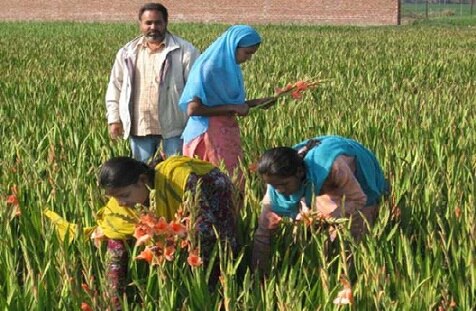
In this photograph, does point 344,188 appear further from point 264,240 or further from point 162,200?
point 162,200

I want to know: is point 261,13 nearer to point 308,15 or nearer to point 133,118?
point 308,15

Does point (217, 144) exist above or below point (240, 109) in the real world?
below

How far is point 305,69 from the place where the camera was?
10.2 m

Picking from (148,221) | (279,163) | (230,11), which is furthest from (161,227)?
(230,11)

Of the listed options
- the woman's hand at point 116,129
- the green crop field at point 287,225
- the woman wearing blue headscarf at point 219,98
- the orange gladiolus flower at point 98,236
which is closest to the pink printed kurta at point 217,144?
the woman wearing blue headscarf at point 219,98

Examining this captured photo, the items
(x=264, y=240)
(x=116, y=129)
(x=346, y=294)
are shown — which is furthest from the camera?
(x=116, y=129)

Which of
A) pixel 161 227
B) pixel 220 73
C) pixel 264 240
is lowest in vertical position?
pixel 264 240

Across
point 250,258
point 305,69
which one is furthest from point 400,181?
point 305,69

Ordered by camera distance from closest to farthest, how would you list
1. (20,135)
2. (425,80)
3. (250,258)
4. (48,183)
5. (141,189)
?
(141,189), (250,258), (48,183), (20,135), (425,80)

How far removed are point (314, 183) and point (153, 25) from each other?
1.36 meters

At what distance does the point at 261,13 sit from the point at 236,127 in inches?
1122

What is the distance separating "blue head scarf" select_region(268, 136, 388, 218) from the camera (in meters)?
2.75

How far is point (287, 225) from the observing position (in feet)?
9.23

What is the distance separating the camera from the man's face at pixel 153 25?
3.68 metres
